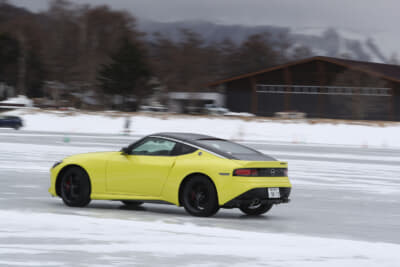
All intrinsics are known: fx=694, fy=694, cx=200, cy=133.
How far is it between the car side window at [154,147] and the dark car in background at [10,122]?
4084 centimetres

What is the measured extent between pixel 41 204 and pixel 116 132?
39.2 m

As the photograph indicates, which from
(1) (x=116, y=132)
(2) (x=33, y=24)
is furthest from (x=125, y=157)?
(2) (x=33, y=24)

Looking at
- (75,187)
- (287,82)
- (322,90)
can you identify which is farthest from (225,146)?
(287,82)

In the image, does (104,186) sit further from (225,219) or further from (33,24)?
(33,24)

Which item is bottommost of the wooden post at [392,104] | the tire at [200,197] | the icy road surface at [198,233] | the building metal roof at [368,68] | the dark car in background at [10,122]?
the icy road surface at [198,233]

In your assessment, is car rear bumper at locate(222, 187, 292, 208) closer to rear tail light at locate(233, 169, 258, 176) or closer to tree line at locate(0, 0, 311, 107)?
rear tail light at locate(233, 169, 258, 176)

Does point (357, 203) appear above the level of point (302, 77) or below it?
below

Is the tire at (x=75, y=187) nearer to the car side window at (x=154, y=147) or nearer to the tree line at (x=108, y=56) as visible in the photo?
the car side window at (x=154, y=147)

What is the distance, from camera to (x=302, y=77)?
7656cm

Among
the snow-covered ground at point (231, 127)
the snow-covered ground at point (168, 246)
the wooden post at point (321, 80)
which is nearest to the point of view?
the snow-covered ground at point (168, 246)

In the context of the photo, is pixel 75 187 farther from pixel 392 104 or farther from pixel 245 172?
pixel 392 104

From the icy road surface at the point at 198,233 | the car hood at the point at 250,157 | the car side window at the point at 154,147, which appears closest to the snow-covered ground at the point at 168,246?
the icy road surface at the point at 198,233

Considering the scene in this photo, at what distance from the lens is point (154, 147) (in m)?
10.8

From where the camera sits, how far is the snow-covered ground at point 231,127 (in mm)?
45684
